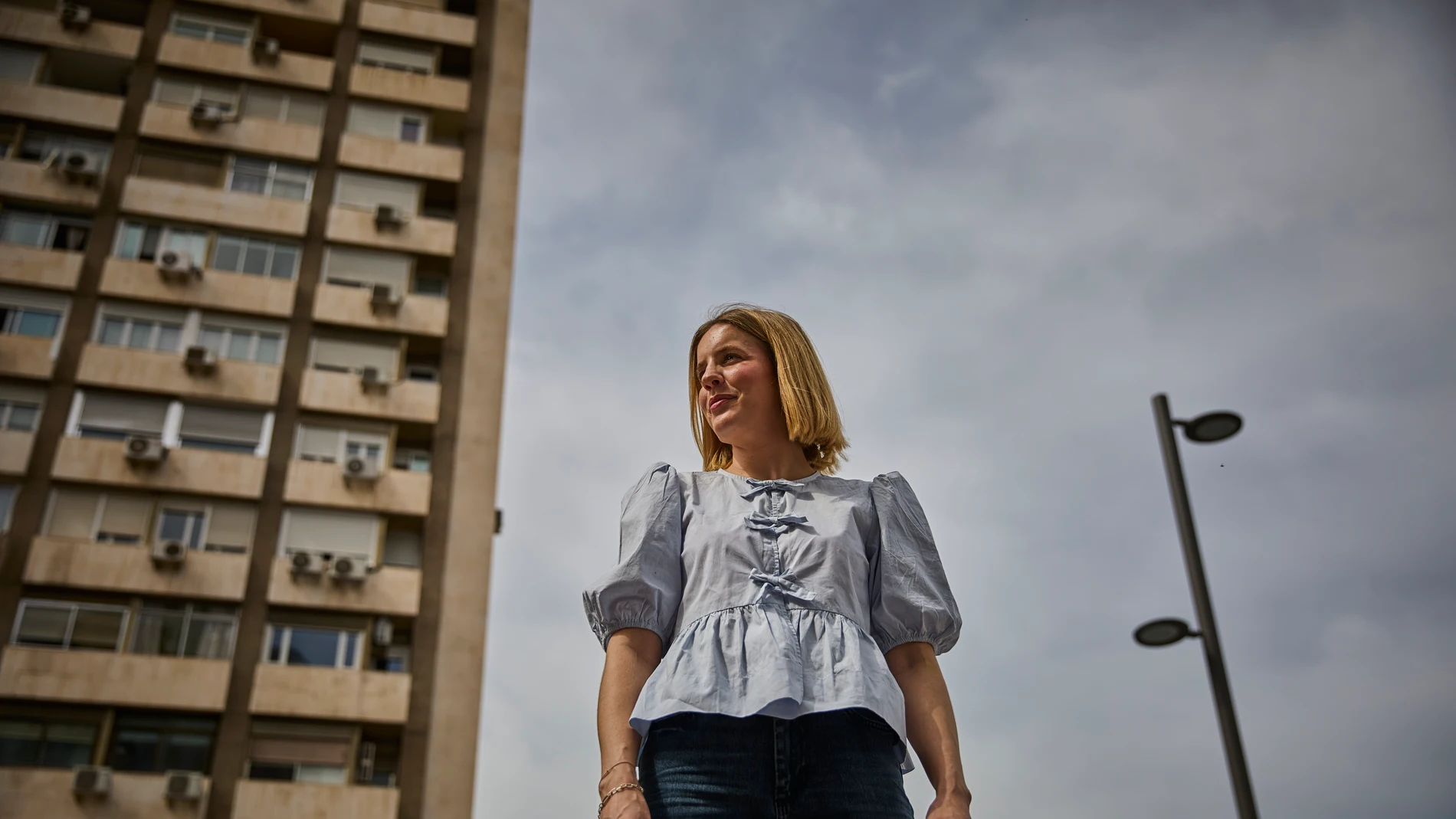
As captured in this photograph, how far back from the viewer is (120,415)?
53.8 ft

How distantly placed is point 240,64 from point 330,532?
8.12 meters

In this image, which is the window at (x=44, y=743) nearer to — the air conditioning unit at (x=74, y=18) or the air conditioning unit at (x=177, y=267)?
the air conditioning unit at (x=177, y=267)

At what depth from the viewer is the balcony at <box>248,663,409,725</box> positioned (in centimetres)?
1509

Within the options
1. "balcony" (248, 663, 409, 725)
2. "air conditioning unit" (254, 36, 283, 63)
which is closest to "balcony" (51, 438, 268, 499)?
"balcony" (248, 663, 409, 725)

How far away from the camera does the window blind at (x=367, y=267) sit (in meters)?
18.1

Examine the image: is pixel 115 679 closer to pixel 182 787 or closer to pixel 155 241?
pixel 182 787

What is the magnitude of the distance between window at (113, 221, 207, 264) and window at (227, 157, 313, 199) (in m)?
1.00

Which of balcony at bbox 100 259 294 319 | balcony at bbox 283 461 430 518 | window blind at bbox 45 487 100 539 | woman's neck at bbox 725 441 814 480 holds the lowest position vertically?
woman's neck at bbox 725 441 814 480

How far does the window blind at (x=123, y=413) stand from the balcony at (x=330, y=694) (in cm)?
400

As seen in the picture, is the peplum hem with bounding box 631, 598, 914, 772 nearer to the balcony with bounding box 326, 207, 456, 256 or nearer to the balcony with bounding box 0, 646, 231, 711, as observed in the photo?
the balcony with bounding box 0, 646, 231, 711

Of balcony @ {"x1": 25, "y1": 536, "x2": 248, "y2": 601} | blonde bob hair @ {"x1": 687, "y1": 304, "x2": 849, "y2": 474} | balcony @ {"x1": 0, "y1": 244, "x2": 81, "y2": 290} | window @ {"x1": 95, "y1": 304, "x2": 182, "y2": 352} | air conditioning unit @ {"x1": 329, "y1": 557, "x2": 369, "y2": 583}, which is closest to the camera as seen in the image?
blonde bob hair @ {"x1": 687, "y1": 304, "x2": 849, "y2": 474}

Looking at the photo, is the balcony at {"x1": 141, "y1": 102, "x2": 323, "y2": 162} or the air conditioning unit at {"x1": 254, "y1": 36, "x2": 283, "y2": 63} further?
the air conditioning unit at {"x1": 254, "y1": 36, "x2": 283, "y2": 63}

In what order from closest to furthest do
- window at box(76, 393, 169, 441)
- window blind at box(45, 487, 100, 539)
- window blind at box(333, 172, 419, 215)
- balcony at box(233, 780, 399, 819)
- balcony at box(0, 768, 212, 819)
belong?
1. balcony at box(0, 768, 212, 819)
2. balcony at box(233, 780, 399, 819)
3. window blind at box(45, 487, 100, 539)
4. window at box(76, 393, 169, 441)
5. window blind at box(333, 172, 419, 215)

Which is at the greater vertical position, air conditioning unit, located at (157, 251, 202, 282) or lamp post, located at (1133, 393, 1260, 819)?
air conditioning unit, located at (157, 251, 202, 282)
